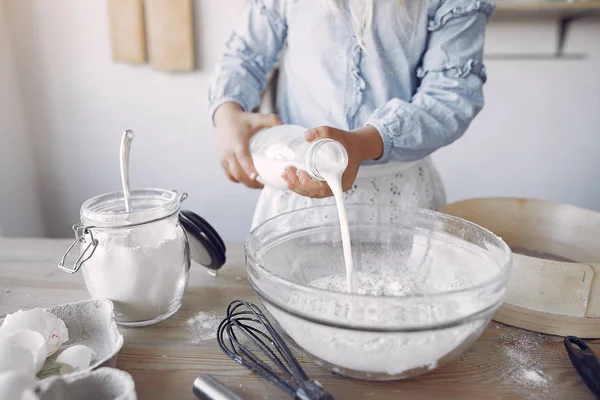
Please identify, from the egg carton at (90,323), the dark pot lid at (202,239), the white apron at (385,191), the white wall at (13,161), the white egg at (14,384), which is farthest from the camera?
the white wall at (13,161)

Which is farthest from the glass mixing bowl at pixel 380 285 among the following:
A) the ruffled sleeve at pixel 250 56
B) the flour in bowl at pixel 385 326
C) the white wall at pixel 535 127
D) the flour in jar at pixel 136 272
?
the white wall at pixel 535 127

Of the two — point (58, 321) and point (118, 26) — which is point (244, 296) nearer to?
point (58, 321)

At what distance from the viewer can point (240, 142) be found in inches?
24.0

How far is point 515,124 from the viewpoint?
4.99 ft

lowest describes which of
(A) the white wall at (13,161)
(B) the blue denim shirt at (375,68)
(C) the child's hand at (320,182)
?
(A) the white wall at (13,161)

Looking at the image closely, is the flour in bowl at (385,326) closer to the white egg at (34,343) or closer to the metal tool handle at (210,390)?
the metal tool handle at (210,390)

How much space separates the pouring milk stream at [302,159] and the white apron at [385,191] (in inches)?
5.9

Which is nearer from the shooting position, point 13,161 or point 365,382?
point 365,382

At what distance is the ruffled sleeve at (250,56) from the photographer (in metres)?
0.73

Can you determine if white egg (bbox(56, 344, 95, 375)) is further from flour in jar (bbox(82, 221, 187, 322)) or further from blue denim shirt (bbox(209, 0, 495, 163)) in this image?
blue denim shirt (bbox(209, 0, 495, 163))

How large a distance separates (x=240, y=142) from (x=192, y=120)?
1037 millimetres

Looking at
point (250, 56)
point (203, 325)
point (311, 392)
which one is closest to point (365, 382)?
point (311, 392)

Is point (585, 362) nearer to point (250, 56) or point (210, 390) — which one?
point (210, 390)

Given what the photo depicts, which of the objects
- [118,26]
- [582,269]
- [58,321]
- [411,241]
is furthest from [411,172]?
[118,26]
